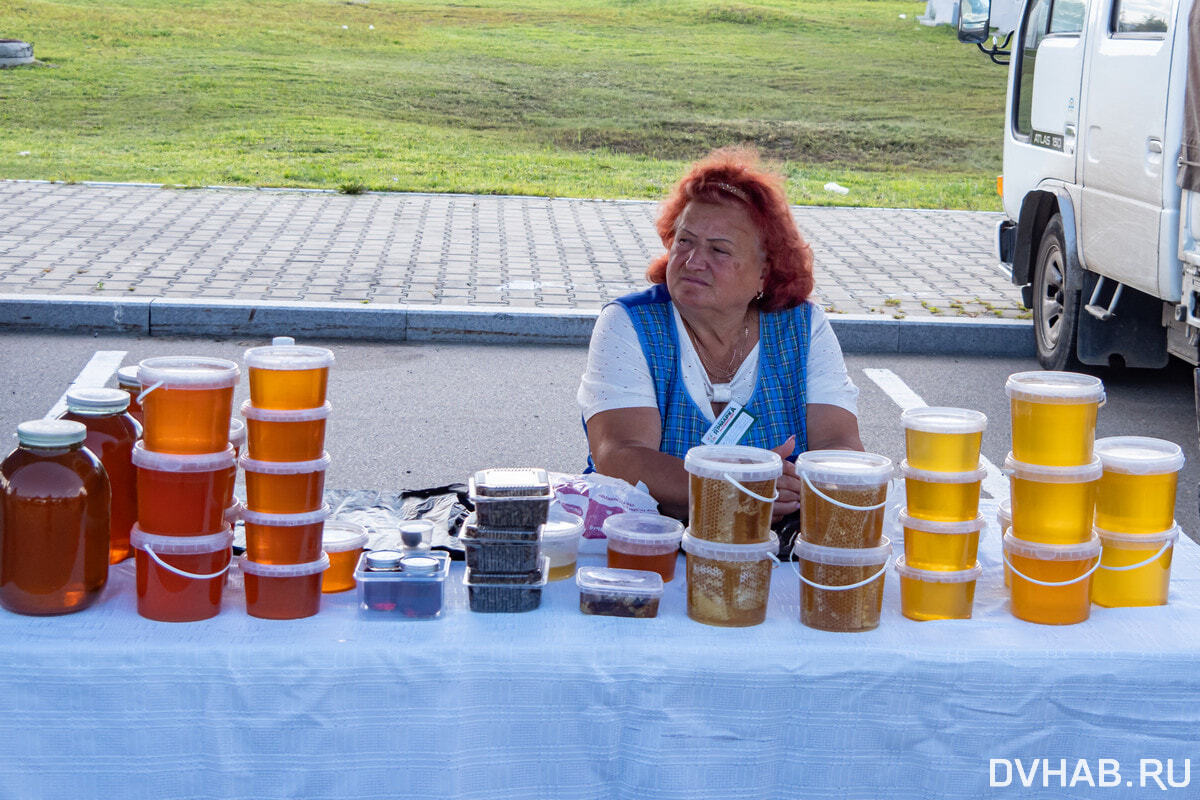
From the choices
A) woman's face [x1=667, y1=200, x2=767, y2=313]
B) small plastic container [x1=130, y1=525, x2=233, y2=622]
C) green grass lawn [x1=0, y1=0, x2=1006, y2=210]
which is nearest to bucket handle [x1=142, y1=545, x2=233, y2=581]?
small plastic container [x1=130, y1=525, x2=233, y2=622]

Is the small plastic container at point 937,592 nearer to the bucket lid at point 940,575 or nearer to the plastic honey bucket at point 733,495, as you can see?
the bucket lid at point 940,575

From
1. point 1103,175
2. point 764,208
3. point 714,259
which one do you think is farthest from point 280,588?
point 1103,175

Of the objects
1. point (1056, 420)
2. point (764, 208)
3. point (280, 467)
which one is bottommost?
point (280, 467)

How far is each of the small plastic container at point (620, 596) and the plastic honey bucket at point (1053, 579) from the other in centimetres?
61

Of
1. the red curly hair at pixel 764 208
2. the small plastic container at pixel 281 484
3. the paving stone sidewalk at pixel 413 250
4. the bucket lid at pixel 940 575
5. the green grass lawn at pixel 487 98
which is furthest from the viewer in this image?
the green grass lawn at pixel 487 98

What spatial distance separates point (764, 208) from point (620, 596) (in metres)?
1.30

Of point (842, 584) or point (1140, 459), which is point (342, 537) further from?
point (1140, 459)

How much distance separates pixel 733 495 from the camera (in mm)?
2186

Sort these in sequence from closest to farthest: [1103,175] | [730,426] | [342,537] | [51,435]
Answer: [51,435]
[342,537]
[730,426]
[1103,175]

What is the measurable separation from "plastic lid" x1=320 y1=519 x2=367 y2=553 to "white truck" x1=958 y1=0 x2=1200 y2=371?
4.17m

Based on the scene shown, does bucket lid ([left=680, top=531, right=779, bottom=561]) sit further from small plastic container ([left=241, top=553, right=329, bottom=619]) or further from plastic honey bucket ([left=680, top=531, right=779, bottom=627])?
small plastic container ([left=241, top=553, right=329, bottom=619])

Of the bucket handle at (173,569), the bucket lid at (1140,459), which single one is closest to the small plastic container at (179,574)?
the bucket handle at (173,569)

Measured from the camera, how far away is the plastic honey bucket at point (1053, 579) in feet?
7.47

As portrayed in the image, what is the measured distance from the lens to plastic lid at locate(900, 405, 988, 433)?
226 centimetres
